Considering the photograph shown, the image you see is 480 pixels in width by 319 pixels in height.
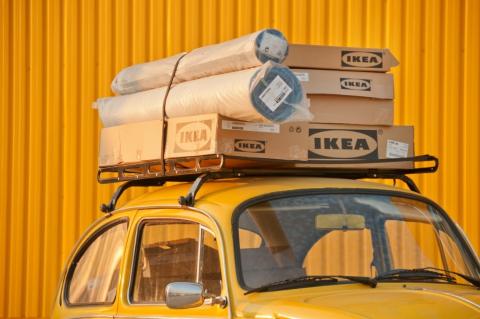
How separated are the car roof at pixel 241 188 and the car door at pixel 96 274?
0.35 meters

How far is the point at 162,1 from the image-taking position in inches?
430

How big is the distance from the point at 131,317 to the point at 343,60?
2.00 meters

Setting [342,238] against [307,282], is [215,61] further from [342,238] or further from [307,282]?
[307,282]

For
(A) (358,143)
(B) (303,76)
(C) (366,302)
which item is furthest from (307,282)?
(B) (303,76)

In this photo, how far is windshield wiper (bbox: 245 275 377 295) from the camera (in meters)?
5.28

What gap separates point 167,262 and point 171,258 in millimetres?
41

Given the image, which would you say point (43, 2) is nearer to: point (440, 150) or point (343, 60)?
point (440, 150)

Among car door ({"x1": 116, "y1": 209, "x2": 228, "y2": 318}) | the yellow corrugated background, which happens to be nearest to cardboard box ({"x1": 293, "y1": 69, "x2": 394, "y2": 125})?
car door ({"x1": 116, "y1": 209, "x2": 228, "y2": 318})

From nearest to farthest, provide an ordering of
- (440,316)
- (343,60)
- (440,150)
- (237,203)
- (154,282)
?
(440,316), (237,203), (154,282), (343,60), (440,150)

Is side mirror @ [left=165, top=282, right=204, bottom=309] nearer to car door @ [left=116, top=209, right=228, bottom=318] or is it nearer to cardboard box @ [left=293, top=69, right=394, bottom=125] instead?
car door @ [left=116, top=209, right=228, bottom=318]

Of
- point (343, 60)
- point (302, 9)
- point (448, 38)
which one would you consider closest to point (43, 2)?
point (302, 9)

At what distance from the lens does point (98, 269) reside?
265 inches

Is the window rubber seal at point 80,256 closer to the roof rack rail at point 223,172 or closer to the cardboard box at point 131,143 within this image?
the roof rack rail at point 223,172

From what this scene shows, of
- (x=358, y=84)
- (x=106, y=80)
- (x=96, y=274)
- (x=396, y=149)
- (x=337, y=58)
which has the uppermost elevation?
(x=106, y=80)
